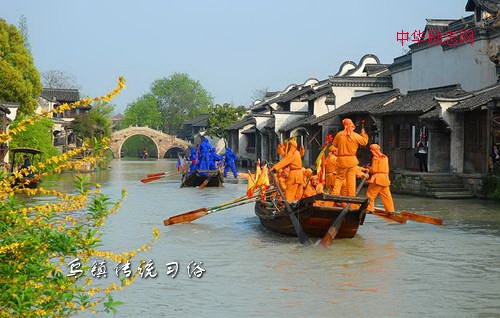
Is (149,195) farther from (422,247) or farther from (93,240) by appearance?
(93,240)

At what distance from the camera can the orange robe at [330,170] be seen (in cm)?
1471

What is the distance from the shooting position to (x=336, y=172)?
1459cm

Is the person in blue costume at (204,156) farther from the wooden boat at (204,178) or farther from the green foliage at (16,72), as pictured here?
the green foliage at (16,72)

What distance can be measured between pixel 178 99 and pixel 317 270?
3409 inches

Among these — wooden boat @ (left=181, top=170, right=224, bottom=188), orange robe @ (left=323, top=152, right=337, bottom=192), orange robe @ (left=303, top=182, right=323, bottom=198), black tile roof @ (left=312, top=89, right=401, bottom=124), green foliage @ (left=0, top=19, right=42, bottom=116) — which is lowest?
wooden boat @ (left=181, top=170, right=224, bottom=188)

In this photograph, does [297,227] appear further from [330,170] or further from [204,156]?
[204,156]

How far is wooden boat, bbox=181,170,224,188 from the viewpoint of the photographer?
1082 inches

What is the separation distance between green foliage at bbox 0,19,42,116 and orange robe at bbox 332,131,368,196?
68.3 ft

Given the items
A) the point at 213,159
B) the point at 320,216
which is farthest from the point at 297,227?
the point at 213,159

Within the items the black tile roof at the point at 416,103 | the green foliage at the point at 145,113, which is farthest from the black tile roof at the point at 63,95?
the black tile roof at the point at 416,103

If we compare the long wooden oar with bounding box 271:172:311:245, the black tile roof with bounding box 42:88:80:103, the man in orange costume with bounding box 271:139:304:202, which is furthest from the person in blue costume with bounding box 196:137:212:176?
the black tile roof with bounding box 42:88:80:103

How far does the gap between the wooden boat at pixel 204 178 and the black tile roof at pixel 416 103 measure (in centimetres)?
597

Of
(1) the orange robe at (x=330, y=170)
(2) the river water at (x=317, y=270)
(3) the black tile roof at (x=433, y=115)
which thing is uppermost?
(3) the black tile roof at (x=433, y=115)

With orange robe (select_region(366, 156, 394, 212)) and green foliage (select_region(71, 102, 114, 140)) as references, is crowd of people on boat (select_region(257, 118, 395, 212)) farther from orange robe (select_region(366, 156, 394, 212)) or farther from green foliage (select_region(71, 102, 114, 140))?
green foliage (select_region(71, 102, 114, 140))
